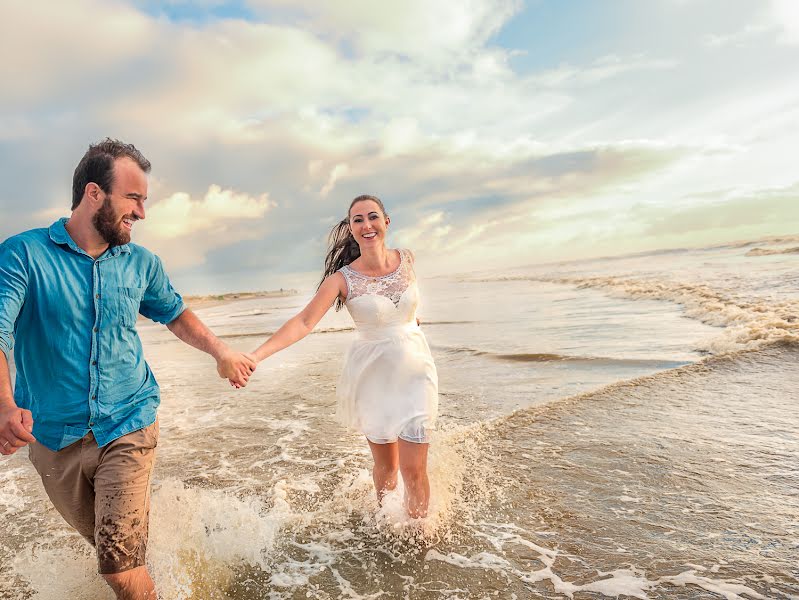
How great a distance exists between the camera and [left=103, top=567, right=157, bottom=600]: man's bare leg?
2859mm

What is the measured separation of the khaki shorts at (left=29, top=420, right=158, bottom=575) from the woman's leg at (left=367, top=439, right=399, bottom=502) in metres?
1.75

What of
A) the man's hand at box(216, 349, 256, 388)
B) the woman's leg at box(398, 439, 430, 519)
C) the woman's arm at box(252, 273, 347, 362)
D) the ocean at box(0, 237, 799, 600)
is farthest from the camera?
the woman's arm at box(252, 273, 347, 362)

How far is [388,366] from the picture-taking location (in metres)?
4.10

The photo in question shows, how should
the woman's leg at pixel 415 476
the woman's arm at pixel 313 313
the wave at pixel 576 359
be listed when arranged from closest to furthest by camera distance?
the woman's leg at pixel 415 476, the woman's arm at pixel 313 313, the wave at pixel 576 359

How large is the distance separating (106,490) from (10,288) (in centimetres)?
116

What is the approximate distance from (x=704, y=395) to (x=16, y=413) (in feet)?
24.5

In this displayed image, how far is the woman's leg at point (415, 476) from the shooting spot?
3975mm

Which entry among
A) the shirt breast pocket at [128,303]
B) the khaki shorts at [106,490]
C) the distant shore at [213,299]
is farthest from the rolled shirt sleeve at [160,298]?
the distant shore at [213,299]

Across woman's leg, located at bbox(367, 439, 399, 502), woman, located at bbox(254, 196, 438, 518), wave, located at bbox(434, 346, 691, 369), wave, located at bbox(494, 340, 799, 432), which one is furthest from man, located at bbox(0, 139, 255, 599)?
wave, located at bbox(434, 346, 691, 369)

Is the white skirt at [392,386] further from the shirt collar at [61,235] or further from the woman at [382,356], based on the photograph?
the shirt collar at [61,235]

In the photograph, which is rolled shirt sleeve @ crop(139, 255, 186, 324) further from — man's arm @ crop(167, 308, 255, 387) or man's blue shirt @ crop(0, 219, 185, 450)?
man's blue shirt @ crop(0, 219, 185, 450)

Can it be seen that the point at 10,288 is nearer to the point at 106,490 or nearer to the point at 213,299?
the point at 106,490

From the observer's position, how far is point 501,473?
204 inches

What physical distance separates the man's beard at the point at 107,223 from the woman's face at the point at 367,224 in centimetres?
180
